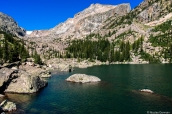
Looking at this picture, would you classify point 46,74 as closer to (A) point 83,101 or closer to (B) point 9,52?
(B) point 9,52

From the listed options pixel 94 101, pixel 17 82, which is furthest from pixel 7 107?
pixel 17 82

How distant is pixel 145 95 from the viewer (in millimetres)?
71562

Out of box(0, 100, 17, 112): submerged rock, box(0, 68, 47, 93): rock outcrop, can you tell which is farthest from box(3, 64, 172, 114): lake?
box(0, 68, 47, 93): rock outcrop

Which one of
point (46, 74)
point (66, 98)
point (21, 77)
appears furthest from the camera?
point (46, 74)

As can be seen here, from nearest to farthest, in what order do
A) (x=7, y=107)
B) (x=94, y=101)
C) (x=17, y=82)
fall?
(x=7, y=107) < (x=94, y=101) < (x=17, y=82)

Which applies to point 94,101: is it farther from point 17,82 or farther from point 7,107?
point 17,82

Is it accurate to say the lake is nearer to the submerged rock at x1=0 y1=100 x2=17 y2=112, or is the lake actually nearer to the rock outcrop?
the submerged rock at x1=0 y1=100 x2=17 y2=112

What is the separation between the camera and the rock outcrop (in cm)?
7988

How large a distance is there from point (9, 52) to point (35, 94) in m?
81.0

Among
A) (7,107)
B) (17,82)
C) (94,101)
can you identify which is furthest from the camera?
(17,82)

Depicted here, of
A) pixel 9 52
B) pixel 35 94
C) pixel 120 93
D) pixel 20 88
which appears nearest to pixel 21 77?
pixel 20 88

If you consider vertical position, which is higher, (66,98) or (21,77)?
(21,77)

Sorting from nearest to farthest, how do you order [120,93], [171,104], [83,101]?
[171,104]
[83,101]
[120,93]

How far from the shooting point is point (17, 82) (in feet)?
272
